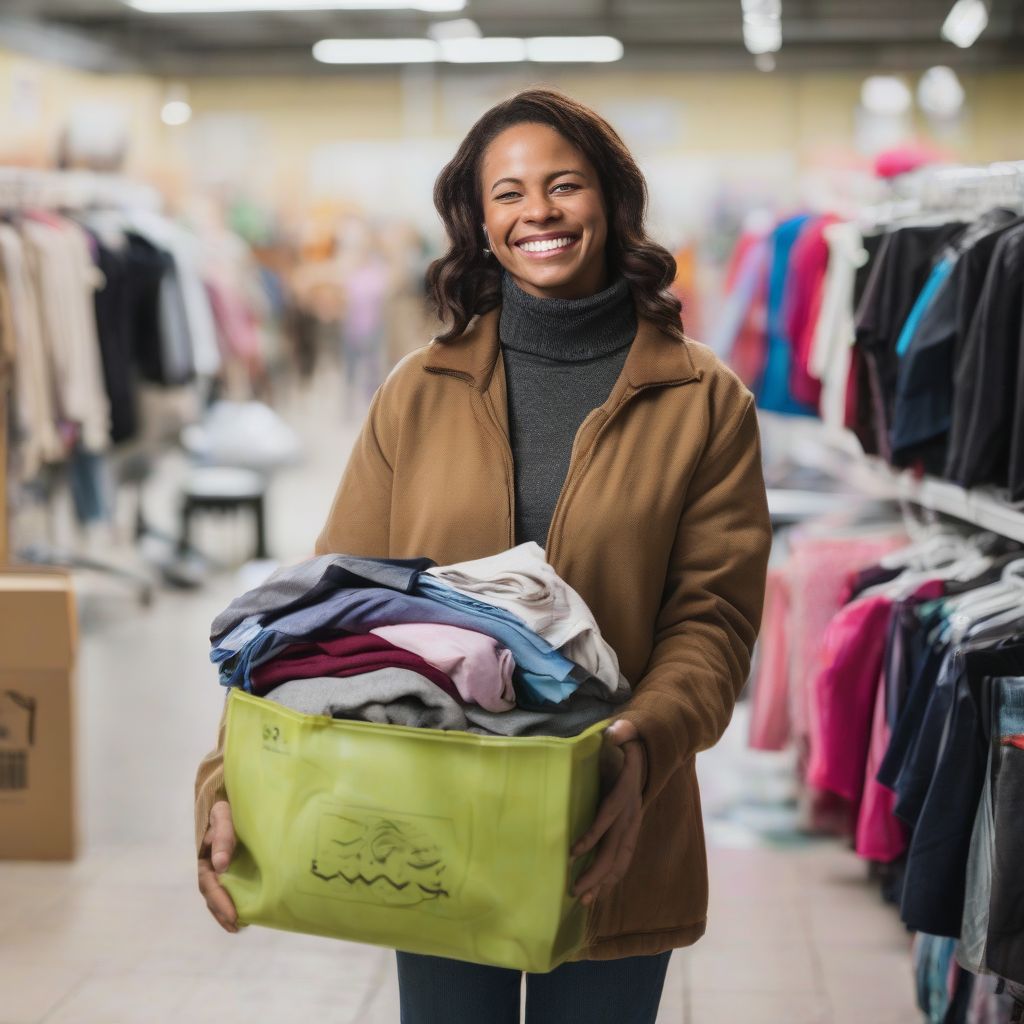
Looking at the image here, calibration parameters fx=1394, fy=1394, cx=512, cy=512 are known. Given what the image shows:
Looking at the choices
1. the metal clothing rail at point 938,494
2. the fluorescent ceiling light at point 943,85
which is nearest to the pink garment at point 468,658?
the metal clothing rail at point 938,494

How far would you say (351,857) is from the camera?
1.22m

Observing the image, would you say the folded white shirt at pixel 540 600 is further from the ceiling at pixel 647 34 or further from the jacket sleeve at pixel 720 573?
the ceiling at pixel 647 34

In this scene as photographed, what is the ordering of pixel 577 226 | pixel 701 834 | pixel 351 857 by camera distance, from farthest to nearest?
pixel 701 834
pixel 577 226
pixel 351 857

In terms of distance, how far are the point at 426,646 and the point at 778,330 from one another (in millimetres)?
3905

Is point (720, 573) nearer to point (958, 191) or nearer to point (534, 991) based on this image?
point (534, 991)

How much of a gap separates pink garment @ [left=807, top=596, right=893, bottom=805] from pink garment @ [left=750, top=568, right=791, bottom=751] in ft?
2.64

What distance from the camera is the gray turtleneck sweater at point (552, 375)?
1.54 m

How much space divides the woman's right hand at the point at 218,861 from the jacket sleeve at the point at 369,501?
0.36 m

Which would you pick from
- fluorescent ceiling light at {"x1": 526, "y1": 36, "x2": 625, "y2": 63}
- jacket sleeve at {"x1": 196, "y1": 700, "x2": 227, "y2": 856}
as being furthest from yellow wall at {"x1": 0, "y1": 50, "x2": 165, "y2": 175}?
jacket sleeve at {"x1": 196, "y1": 700, "x2": 227, "y2": 856}

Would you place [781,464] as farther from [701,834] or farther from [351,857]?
[351,857]

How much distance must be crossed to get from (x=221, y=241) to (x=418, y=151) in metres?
1.24

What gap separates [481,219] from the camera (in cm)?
165

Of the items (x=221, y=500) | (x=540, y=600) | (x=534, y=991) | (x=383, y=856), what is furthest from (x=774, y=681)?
(x=221, y=500)

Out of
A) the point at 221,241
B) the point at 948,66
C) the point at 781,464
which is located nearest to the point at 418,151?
the point at 221,241
